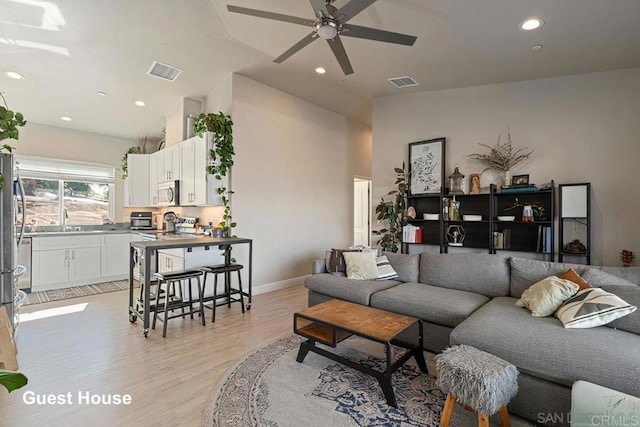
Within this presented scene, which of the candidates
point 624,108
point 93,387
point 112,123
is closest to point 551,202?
point 624,108

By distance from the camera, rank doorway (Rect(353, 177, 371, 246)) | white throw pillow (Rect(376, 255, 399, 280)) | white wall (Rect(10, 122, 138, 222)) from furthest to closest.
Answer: doorway (Rect(353, 177, 371, 246)) < white wall (Rect(10, 122, 138, 222)) < white throw pillow (Rect(376, 255, 399, 280))

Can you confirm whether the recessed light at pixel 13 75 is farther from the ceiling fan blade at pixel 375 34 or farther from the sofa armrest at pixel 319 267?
the sofa armrest at pixel 319 267

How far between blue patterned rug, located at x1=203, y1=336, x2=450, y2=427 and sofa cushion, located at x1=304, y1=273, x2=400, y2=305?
599mm

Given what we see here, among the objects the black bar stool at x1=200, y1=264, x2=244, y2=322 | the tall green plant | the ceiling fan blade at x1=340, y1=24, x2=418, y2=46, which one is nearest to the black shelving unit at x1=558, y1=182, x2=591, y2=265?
the tall green plant

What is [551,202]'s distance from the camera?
3.84m

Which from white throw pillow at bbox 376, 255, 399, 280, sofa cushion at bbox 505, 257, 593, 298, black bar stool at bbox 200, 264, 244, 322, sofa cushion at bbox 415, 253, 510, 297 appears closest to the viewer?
sofa cushion at bbox 505, 257, 593, 298

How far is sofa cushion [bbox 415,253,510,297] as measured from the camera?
304 cm

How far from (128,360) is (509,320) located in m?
3.06

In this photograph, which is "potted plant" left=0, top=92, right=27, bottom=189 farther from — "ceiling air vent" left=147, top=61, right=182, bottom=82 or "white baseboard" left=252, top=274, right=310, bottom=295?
"white baseboard" left=252, top=274, right=310, bottom=295

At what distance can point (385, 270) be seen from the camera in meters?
3.60

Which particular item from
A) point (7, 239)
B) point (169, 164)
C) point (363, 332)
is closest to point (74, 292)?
point (169, 164)

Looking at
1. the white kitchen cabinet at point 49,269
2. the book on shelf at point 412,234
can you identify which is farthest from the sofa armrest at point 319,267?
the white kitchen cabinet at point 49,269

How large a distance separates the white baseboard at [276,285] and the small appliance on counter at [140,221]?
3.12m

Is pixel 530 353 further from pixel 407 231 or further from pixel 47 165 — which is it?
pixel 47 165
